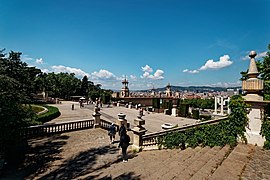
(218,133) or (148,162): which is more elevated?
(218,133)

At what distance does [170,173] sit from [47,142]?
346 inches

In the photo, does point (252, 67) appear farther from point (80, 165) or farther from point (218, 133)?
point (80, 165)

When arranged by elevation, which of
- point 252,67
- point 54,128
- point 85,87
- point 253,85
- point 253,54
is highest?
point 85,87

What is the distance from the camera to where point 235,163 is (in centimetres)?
505

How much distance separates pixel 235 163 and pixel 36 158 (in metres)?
8.29

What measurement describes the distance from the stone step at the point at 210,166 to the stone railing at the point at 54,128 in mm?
10036

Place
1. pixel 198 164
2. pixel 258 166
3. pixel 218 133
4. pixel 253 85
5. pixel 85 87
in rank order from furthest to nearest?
pixel 85 87 < pixel 218 133 < pixel 253 85 < pixel 198 164 < pixel 258 166

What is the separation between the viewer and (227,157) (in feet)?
18.3

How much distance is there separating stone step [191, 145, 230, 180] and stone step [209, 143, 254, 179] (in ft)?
0.51

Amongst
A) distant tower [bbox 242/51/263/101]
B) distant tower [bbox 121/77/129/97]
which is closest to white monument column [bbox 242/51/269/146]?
distant tower [bbox 242/51/263/101]

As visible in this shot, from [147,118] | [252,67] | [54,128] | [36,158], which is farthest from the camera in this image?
[147,118]

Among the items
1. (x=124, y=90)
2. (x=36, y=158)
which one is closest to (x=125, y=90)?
(x=124, y=90)

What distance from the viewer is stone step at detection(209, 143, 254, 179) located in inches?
173

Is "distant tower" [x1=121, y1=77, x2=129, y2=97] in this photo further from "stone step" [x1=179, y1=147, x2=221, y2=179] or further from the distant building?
"stone step" [x1=179, y1=147, x2=221, y2=179]
